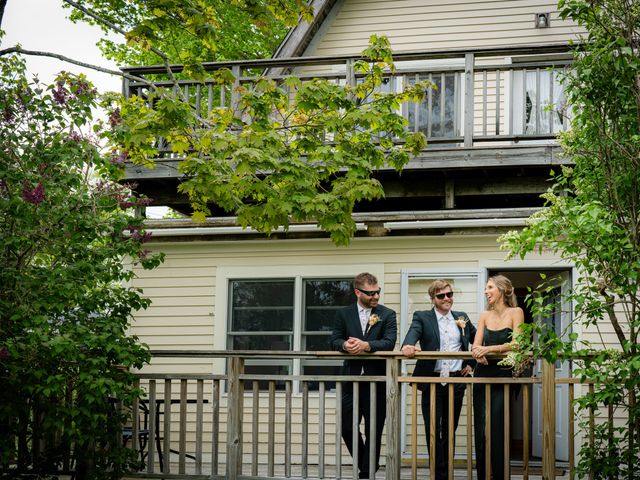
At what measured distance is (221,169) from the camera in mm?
9422

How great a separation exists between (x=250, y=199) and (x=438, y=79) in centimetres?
336

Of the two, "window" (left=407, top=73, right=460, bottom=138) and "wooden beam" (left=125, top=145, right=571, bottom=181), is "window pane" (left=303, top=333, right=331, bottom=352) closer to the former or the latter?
"wooden beam" (left=125, top=145, right=571, bottom=181)

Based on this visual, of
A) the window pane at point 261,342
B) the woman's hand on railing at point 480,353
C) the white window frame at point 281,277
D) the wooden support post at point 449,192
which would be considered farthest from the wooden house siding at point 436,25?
the woman's hand on railing at point 480,353

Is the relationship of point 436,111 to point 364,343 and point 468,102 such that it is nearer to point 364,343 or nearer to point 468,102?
point 468,102

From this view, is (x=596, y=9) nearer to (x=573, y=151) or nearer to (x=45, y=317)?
(x=573, y=151)

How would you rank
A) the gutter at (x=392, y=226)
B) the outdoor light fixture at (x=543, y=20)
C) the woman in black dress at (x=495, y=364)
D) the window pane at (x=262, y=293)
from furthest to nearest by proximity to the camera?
the outdoor light fixture at (x=543, y=20)
the window pane at (x=262, y=293)
the gutter at (x=392, y=226)
the woman in black dress at (x=495, y=364)

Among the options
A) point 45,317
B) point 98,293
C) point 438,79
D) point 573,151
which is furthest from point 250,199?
point 573,151

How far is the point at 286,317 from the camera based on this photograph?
1183 centimetres

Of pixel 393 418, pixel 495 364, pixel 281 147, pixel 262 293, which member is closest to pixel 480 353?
pixel 495 364

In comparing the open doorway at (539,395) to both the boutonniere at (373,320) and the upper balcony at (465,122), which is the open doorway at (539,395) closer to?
the upper balcony at (465,122)

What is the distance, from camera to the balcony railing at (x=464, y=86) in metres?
11.5

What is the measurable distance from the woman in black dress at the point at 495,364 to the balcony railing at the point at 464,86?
7.89ft

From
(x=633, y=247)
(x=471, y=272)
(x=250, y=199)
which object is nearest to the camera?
(x=633, y=247)

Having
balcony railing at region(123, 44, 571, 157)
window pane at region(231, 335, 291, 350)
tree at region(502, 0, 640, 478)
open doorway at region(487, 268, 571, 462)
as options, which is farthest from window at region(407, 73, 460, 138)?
tree at region(502, 0, 640, 478)
